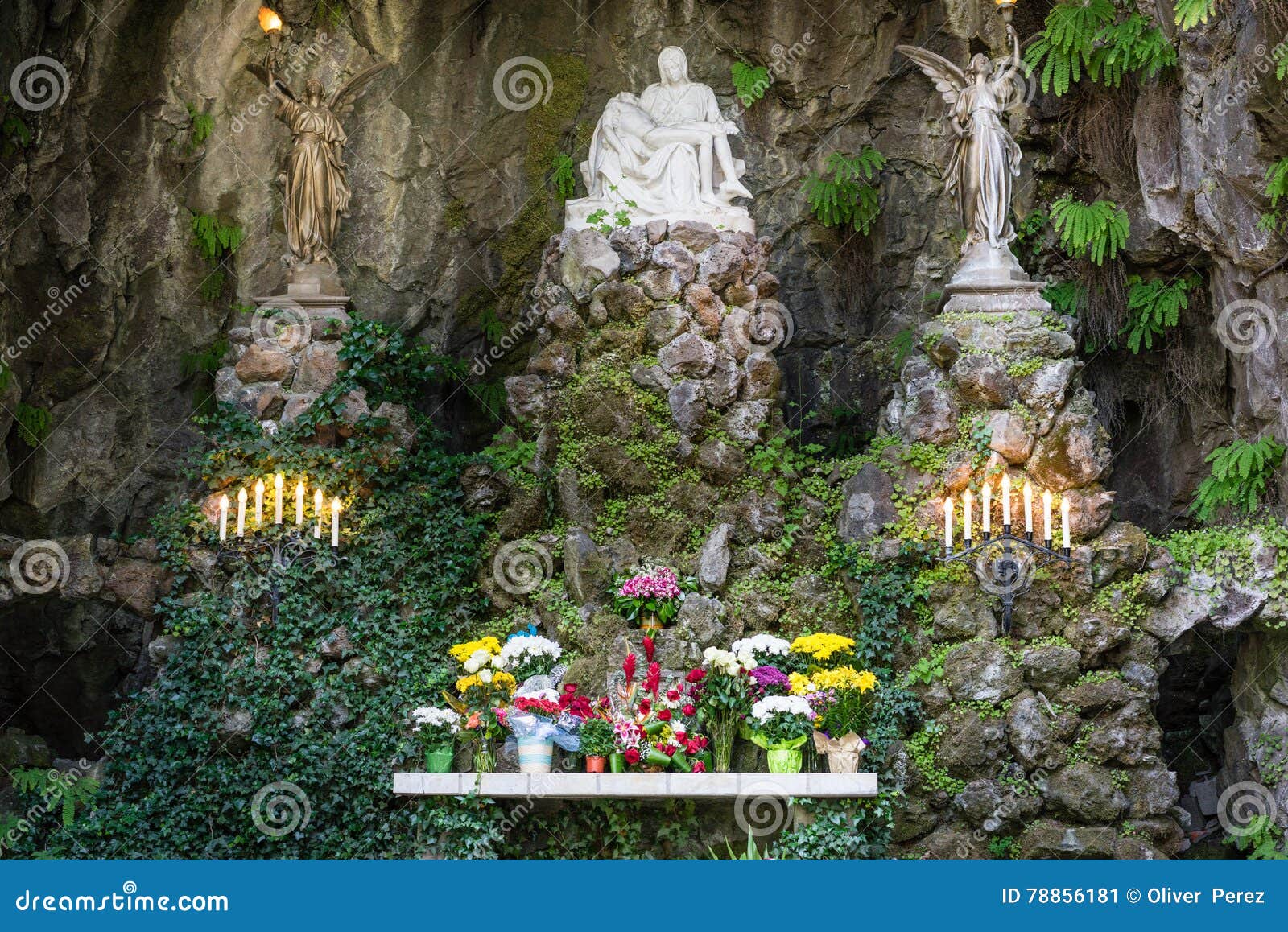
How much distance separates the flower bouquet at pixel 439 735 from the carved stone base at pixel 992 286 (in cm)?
562

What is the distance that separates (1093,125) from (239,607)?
9.18 m

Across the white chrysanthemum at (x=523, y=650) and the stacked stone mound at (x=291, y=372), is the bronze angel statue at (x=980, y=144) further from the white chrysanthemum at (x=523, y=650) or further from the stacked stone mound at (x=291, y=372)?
the stacked stone mound at (x=291, y=372)

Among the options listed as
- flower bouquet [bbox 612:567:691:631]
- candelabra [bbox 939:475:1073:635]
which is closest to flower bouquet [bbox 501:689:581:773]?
flower bouquet [bbox 612:567:691:631]

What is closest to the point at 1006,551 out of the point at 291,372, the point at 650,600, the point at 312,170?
the point at 650,600

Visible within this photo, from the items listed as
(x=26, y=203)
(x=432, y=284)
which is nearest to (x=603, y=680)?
(x=432, y=284)

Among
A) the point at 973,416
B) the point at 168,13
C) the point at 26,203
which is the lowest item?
the point at 973,416

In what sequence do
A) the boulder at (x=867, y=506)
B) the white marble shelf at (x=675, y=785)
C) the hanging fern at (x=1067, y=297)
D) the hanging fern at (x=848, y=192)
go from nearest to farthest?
the white marble shelf at (x=675, y=785) < the boulder at (x=867, y=506) < the hanging fern at (x=1067, y=297) < the hanging fern at (x=848, y=192)

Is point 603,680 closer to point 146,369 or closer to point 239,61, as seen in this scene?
point 146,369

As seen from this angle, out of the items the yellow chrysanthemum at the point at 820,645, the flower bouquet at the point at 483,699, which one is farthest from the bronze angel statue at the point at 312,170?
the yellow chrysanthemum at the point at 820,645

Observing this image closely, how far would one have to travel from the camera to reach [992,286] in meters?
13.6

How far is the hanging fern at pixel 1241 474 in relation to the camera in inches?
520

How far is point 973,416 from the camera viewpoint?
43.1ft

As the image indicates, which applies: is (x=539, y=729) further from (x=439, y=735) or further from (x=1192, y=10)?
(x=1192, y=10)

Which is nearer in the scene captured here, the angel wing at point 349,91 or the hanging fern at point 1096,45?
the hanging fern at point 1096,45
